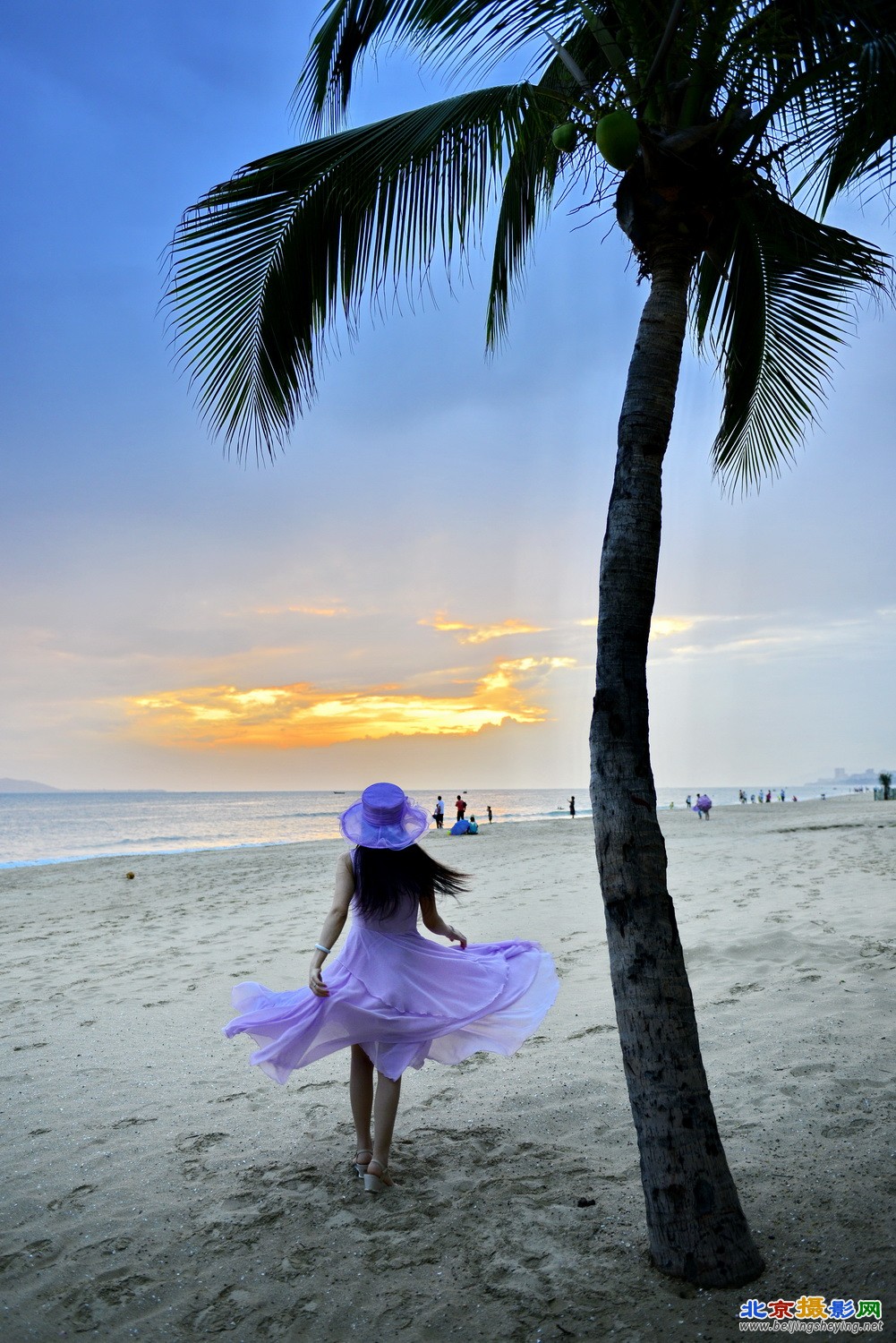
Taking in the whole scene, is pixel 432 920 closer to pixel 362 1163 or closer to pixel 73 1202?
pixel 362 1163

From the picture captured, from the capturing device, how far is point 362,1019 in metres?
3.70

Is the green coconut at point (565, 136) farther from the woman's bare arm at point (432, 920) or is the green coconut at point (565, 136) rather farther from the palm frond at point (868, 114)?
the woman's bare arm at point (432, 920)

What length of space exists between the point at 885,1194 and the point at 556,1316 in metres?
1.39

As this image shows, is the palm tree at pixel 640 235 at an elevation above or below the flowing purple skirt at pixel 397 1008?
above

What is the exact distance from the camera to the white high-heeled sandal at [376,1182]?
3.64 m

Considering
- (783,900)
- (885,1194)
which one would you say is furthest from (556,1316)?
(783,900)

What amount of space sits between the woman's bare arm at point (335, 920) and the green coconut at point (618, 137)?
2934 millimetres

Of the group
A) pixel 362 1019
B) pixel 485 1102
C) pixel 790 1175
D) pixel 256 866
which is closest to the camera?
pixel 790 1175

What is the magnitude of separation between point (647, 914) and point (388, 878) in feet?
4.66

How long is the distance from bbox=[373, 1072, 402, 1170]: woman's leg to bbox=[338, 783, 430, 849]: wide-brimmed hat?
3.35 feet

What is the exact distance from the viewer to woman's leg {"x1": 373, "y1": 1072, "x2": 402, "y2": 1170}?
371 cm

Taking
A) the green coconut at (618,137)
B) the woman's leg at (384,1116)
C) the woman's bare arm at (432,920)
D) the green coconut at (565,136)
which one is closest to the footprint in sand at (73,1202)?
the woman's leg at (384,1116)

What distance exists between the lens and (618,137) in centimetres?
288

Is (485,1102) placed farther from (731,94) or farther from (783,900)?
(783,900)
